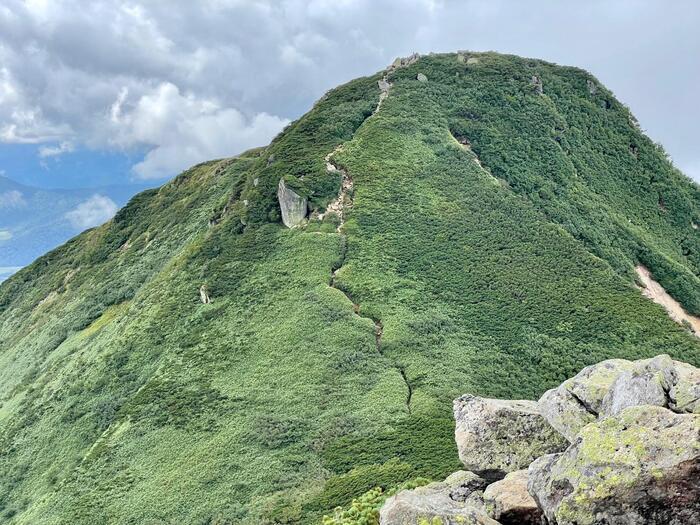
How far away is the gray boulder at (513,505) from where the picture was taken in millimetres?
23219

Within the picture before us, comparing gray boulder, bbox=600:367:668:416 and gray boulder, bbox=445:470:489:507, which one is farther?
gray boulder, bbox=445:470:489:507

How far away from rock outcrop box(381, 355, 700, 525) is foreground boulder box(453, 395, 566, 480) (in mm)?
44

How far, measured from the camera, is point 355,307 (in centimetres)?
9325

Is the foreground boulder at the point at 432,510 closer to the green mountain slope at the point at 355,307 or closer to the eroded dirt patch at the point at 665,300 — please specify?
the green mountain slope at the point at 355,307

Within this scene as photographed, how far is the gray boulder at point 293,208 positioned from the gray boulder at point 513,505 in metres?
88.3

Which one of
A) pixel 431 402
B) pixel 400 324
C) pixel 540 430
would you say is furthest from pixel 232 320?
pixel 540 430

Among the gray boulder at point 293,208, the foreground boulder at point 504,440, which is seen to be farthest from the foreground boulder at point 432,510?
the gray boulder at point 293,208

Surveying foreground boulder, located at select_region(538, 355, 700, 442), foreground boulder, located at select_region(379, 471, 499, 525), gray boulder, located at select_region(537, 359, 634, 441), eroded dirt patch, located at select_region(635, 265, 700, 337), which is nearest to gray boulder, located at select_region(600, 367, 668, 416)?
foreground boulder, located at select_region(538, 355, 700, 442)

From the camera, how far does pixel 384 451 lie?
2677 inches

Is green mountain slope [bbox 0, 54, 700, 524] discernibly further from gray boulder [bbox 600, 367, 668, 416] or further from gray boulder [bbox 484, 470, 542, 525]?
gray boulder [bbox 484, 470, 542, 525]

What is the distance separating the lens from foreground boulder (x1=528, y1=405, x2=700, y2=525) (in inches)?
740

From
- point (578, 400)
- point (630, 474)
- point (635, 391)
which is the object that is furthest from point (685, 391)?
point (630, 474)

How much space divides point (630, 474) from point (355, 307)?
7430 centimetres

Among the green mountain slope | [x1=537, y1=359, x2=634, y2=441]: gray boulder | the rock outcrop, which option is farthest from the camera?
the green mountain slope
